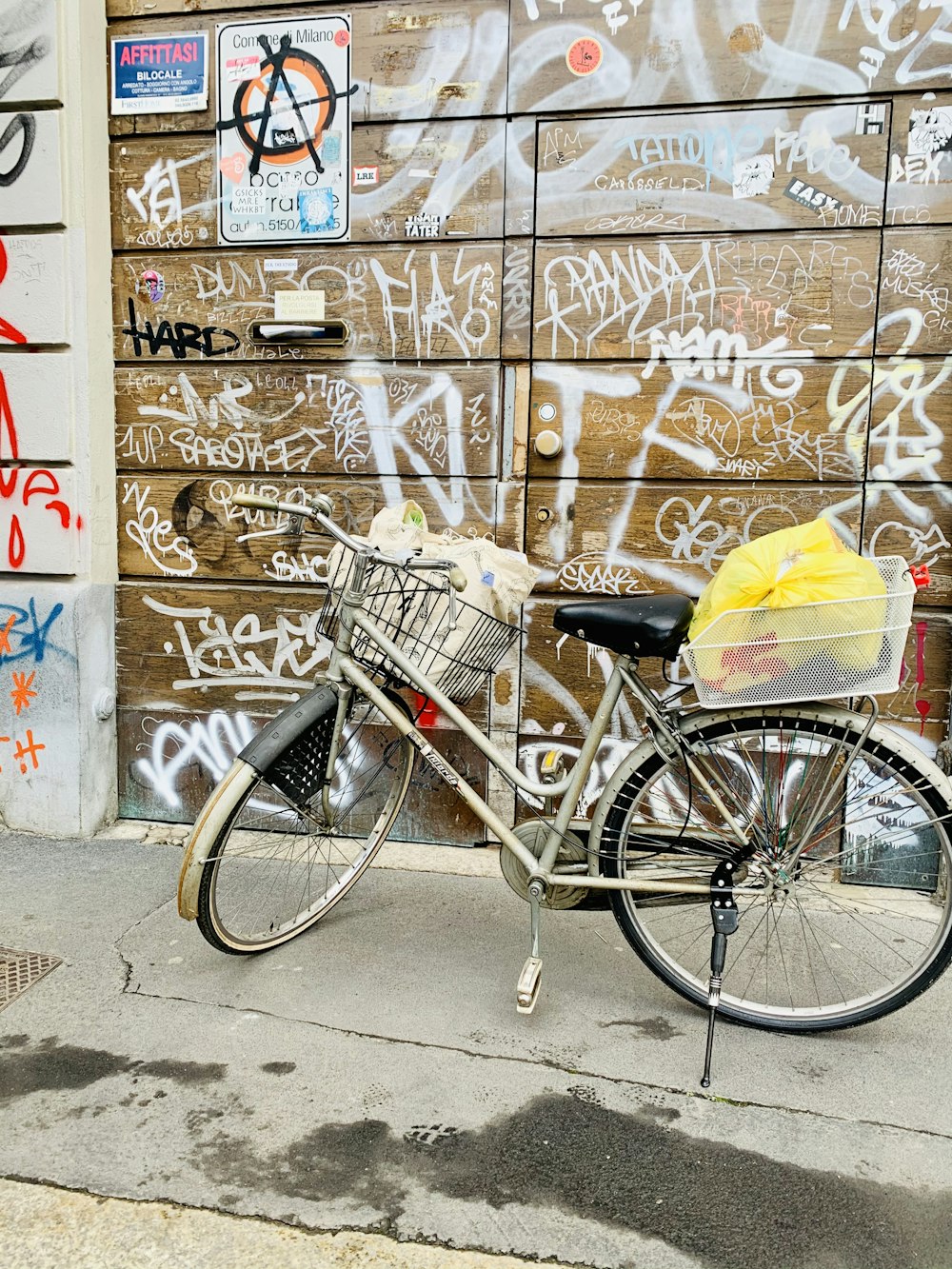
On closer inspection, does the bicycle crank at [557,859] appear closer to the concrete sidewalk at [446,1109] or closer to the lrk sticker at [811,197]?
the concrete sidewalk at [446,1109]

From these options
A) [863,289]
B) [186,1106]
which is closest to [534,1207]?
[186,1106]

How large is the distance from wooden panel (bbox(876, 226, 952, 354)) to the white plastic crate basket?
137 cm

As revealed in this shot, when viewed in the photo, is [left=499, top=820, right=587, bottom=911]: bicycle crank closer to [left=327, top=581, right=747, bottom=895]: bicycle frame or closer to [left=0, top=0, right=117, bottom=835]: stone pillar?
[left=327, top=581, right=747, bottom=895]: bicycle frame

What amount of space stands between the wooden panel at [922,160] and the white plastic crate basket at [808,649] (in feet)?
5.38

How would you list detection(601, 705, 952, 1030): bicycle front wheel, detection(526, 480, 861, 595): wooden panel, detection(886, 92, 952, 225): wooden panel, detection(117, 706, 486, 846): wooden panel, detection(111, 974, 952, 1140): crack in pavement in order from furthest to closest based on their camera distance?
detection(117, 706, 486, 846): wooden panel → detection(526, 480, 861, 595): wooden panel → detection(886, 92, 952, 225): wooden panel → detection(601, 705, 952, 1030): bicycle front wheel → detection(111, 974, 952, 1140): crack in pavement

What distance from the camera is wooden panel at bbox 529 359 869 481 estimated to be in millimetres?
3549

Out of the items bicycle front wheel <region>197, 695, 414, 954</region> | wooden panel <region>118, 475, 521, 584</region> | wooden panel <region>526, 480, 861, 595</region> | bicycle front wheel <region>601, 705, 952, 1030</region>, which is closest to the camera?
bicycle front wheel <region>601, 705, 952, 1030</region>

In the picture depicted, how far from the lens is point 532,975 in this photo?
8.89ft

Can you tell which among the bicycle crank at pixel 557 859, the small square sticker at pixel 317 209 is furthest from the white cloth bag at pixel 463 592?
the small square sticker at pixel 317 209

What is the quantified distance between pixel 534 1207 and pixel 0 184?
4.00 meters

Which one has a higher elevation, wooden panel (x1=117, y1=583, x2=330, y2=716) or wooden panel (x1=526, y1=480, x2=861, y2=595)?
wooden panel (x1=526, y1=480, x2=861, y2=595)

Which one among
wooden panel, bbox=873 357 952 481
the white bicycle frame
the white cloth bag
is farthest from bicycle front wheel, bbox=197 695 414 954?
wooden panel, bbox=873 357 952 481

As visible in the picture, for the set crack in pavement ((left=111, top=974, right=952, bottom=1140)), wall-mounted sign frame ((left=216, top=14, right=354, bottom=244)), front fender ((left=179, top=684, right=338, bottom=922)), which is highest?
wall-mounted sign frame ((left=216, top=14, right=354, bottom=244))

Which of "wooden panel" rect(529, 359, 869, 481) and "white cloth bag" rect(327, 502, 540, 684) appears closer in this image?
"white cloth bag" rect(327, 502, 540, 684)
